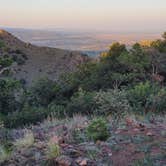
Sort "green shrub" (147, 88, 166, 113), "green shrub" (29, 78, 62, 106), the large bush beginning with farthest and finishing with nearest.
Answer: "green shrub" (29, 78, 62, 106) < the large bush < "green shrub" (147, 88, 166, 113)

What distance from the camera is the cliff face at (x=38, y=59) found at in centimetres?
6731

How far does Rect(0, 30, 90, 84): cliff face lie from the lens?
6731 centimetres

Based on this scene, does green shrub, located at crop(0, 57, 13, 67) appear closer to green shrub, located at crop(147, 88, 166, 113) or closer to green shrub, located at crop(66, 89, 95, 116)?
green shrub, located at crop(66, 89, 95, 116)

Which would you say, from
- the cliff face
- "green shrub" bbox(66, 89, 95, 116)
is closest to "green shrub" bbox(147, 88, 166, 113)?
"green shrub" bbox(66, 89, 95, 116)

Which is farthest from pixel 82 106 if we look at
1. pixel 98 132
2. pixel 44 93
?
pixel 44 93

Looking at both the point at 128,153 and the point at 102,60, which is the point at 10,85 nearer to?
the point at 128,153

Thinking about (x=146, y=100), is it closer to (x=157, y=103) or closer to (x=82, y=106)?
(x=157, y=103)

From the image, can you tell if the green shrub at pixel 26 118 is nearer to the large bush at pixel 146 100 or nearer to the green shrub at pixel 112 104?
the large bush at pixel 146 100

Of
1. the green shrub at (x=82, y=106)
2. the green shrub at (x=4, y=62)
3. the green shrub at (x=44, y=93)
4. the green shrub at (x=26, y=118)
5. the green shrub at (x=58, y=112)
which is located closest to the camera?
the green shrub at (x=58, y=112)

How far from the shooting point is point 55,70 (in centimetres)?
6844

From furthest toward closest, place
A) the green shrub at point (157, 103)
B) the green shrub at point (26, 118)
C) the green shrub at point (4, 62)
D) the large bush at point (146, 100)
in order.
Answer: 1. the green shrub at point (4, 62)
2. the green shrub at point (26, 118)
3. the large bush at point (146, 100)
4. the green shrub at point (157, 103)

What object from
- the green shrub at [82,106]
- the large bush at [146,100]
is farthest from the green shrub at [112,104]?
the green shrub at [82,106]

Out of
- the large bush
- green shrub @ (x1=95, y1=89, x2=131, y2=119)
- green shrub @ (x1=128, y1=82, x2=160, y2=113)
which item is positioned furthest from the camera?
green shrub @ (x1=128, y1=82, x2=160, y2=113)

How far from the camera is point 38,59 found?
75.4m
